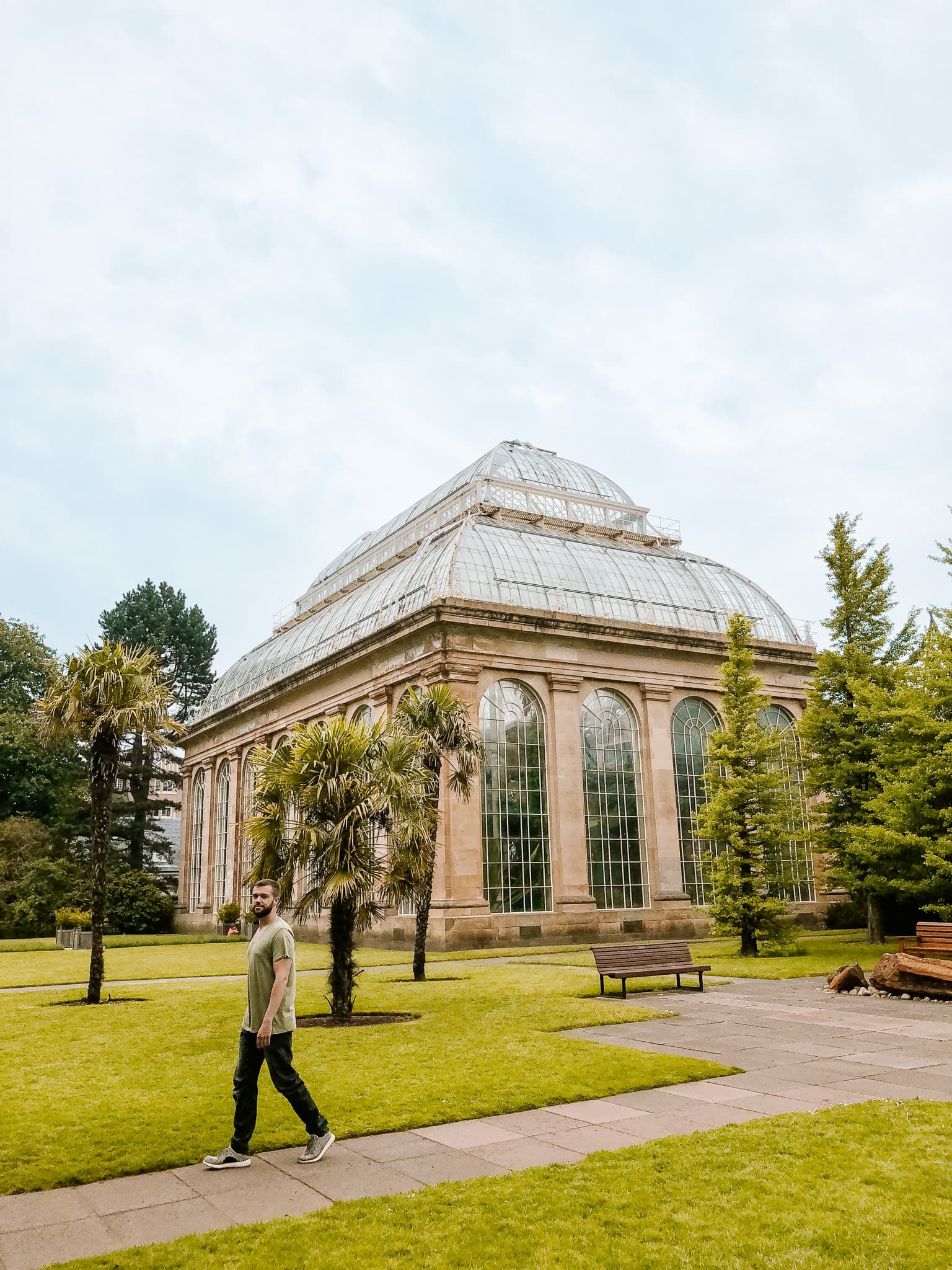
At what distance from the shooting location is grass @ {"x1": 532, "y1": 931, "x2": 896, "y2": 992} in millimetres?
22359

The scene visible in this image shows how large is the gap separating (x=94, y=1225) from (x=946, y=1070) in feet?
29.7

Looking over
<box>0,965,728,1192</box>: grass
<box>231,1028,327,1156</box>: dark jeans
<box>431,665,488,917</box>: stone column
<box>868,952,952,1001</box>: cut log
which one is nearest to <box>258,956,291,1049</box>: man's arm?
<box>231,1028,327,1156</box>: dark jeans

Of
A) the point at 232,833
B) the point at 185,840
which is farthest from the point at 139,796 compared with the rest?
the point at 232,833

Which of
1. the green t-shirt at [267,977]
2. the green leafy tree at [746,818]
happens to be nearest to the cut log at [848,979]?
the green leafy tree at [746,818]

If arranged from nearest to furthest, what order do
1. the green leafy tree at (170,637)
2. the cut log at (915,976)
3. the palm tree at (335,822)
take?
1. the palm tree at (335,822)
2. the cut log at (915,976)
3. the green leafy tree at (170,637)

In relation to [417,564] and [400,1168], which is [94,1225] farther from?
[417,564]

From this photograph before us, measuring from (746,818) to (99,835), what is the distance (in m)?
17.5

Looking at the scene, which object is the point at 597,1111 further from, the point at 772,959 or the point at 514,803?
the point at 514,803

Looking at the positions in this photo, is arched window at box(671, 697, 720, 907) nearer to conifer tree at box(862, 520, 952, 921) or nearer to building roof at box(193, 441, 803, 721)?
building roof at box(193, 441, 803, 721)

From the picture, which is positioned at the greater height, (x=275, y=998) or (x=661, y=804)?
(x=661, y=804)

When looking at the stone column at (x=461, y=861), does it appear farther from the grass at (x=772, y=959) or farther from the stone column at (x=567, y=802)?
the grass at (x=772, y=959)

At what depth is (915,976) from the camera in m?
17.9

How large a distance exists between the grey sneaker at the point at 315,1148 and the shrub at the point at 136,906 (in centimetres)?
4845

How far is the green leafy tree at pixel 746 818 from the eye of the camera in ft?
90.5
